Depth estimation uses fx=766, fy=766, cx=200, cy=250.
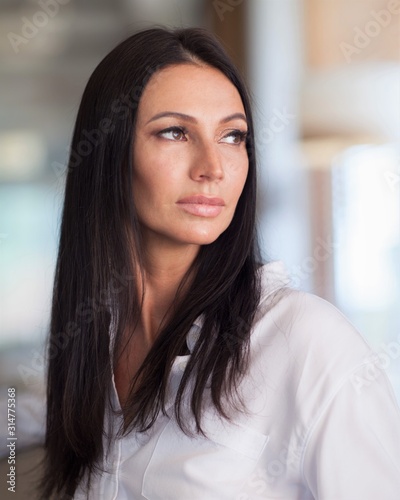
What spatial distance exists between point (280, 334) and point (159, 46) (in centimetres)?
50

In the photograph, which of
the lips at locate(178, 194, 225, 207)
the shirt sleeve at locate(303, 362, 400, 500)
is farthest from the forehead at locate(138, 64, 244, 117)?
the shirt sleeve at locate(303, 362, 400, 500)

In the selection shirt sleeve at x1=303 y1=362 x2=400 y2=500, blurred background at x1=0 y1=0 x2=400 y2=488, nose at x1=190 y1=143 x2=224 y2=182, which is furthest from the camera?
blurred background at x1=0 y1=0 x2=400 y2=488

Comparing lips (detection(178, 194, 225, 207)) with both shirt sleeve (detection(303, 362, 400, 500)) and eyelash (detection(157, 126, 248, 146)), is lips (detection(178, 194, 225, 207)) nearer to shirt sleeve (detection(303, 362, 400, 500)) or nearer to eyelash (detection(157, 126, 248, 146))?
eyelash (detection(157, 126, 248, 146))

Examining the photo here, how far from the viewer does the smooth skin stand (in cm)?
117

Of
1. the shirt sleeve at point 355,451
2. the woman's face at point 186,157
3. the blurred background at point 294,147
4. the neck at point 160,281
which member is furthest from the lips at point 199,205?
the blurred background at point 294,147

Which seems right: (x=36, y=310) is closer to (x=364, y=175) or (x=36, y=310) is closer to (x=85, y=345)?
(x=364, y=175)

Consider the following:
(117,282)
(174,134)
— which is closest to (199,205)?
(174,134)

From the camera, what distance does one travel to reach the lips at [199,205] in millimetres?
1170

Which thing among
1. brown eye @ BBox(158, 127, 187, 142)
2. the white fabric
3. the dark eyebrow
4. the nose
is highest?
the dark eyebrow

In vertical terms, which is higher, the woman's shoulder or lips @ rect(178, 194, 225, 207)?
Answer: lips @ rect(178, 194, 225, 207)

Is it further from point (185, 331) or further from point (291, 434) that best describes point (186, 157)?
point (291, 434)

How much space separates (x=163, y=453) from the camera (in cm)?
110

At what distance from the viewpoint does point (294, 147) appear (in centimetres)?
347

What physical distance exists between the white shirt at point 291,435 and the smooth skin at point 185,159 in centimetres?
18
